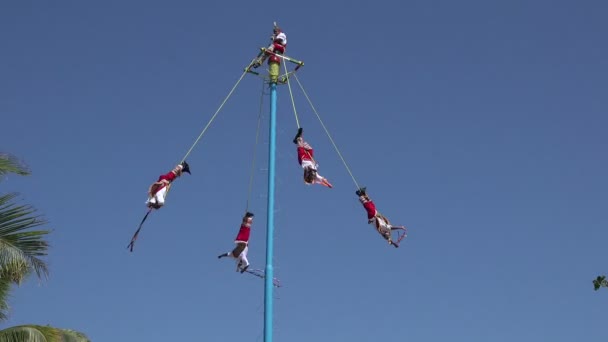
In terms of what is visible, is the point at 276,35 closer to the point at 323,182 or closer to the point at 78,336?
the point at 323,182

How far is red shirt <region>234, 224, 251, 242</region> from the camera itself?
46.9ft

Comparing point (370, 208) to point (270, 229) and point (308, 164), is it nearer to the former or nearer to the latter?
point (308, 164)

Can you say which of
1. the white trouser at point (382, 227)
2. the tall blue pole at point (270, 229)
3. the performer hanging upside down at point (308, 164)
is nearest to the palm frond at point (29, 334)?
the tall blue pole at point (270, 229)

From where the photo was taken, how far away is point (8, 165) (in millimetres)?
12055

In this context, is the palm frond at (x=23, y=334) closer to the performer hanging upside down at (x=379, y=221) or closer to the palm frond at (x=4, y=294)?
the palm frond at (x=4, y=294)

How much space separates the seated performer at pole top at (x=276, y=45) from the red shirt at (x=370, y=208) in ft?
10.7

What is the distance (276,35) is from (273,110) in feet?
5.95

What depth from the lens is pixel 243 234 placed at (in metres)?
14.3

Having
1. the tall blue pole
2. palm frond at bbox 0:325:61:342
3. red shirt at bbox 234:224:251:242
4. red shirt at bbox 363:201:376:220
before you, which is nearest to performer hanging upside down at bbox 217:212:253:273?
red shirt at bbox 234:224:251:242

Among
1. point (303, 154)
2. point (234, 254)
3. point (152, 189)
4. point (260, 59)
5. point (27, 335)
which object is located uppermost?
point (260, 59)

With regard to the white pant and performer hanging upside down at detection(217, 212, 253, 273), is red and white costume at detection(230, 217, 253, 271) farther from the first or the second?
the white pant

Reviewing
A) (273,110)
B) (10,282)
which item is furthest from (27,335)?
(273,110)

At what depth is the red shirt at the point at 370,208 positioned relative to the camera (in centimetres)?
1520

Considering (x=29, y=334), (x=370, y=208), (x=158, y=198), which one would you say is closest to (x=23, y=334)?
(x=29, y=334)
